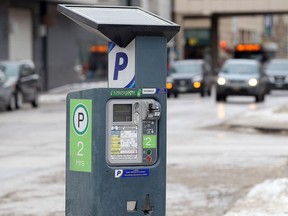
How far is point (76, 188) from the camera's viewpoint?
7230 mm

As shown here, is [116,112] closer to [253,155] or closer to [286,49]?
[253,155]

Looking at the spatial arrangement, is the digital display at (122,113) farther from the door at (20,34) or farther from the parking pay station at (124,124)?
the door at (20,34)

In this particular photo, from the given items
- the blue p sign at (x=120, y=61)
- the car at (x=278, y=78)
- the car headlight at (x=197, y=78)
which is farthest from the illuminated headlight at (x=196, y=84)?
the blue p sign at (x=120, y=61)

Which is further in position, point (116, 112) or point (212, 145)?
point (212, 145)

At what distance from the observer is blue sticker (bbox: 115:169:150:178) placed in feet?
23.0

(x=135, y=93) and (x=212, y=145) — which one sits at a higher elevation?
(x=135, y=93)

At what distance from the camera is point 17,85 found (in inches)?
1245

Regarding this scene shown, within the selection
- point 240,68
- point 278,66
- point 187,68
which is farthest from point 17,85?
point 278,66

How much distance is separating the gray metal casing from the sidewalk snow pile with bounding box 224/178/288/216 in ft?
11.0

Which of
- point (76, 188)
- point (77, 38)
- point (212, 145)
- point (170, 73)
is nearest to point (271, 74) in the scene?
point (170, 73)

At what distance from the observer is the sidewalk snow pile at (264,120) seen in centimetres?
2255

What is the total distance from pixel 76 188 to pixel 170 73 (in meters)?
37.2

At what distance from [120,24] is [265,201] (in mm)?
4791

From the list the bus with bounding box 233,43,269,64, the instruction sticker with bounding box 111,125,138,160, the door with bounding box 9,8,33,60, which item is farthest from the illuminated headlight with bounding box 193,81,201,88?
the instruction sticker with bounding box 111,125,138,160
